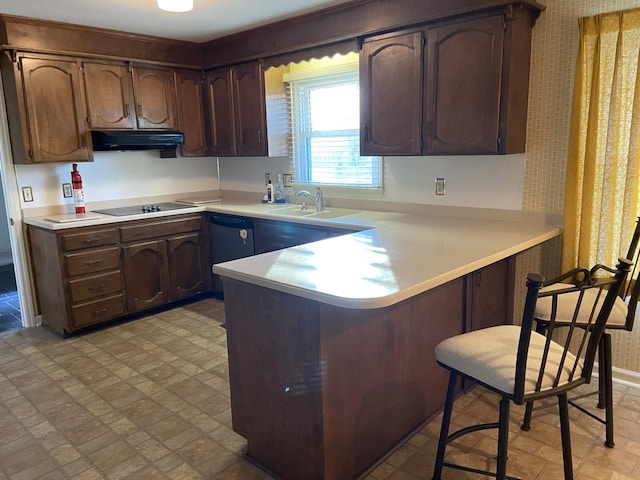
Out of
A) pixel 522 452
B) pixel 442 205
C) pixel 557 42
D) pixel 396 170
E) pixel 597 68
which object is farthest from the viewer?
pixel 396 170

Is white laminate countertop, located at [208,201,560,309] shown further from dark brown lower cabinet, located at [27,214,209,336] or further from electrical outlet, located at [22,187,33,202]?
electrical outlet, located at [22,187,33,202]

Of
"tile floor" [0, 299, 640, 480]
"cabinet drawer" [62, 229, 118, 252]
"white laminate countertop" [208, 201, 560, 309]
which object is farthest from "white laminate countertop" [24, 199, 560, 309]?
"tile floor" [0, 299, 640, 480]

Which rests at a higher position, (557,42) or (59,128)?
(557,42)

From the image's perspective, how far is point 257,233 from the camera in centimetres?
380

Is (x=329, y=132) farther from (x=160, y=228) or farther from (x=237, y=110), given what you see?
(x=160, y=228)

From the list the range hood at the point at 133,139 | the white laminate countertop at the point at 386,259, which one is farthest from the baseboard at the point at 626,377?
the range hood at the point at 133,139

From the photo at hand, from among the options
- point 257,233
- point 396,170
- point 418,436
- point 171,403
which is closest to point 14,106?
point 257,233

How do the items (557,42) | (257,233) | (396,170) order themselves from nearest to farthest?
(557,42)
(396,170)
(257,233)

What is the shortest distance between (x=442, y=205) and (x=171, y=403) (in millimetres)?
2146

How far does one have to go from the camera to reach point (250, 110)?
406 centimetres

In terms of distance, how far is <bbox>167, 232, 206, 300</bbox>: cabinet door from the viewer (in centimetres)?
409

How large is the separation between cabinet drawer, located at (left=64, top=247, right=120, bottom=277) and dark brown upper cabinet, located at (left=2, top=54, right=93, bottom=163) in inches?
29.5

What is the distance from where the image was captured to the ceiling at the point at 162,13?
10.2 ft

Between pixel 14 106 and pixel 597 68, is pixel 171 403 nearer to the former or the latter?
pixel 14 106
